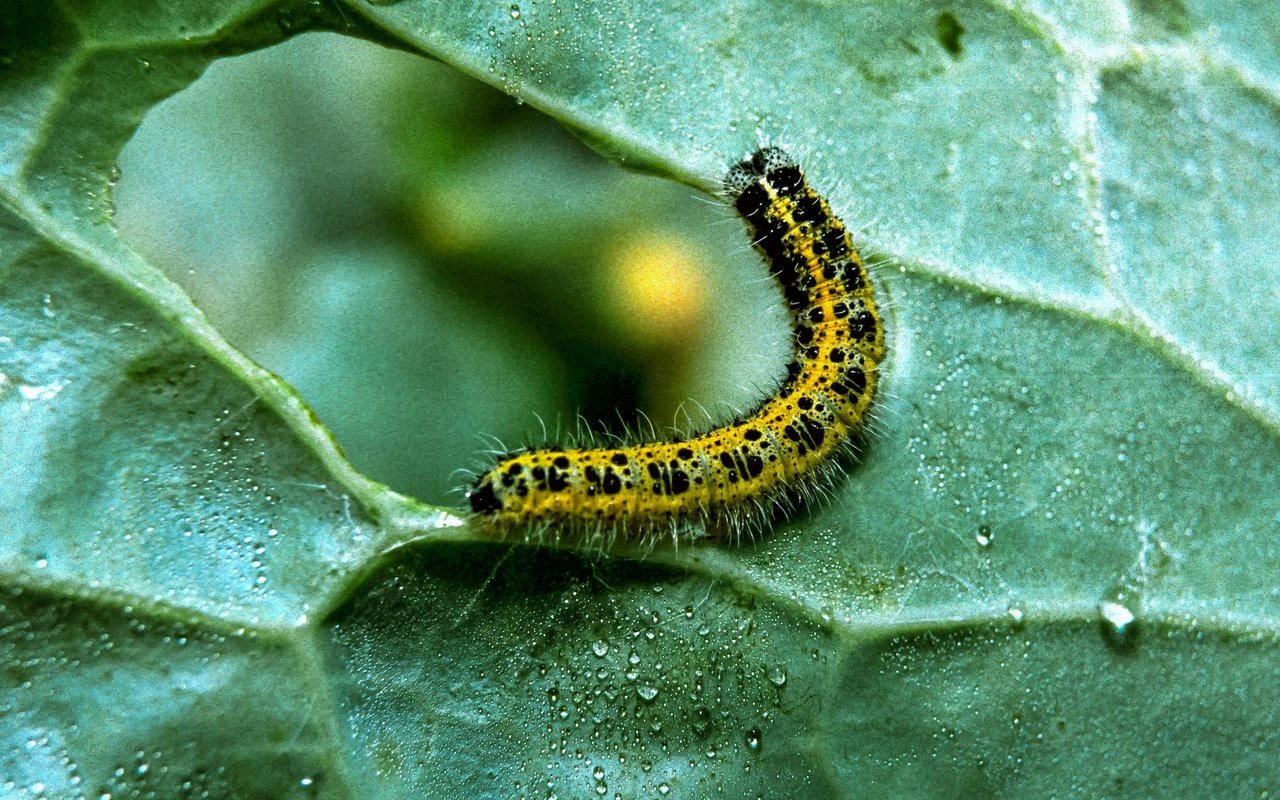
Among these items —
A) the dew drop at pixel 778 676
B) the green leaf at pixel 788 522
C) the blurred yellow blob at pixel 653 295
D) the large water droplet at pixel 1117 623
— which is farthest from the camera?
the blurred yellow blob at pixel 653 295

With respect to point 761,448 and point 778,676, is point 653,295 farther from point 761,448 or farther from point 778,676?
point 778,676

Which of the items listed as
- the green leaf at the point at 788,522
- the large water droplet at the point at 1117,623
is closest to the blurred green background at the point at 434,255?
the green leaf at the point at 788,522

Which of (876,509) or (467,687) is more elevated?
(876,509)

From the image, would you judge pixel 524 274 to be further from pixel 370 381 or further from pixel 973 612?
pixel 973 612

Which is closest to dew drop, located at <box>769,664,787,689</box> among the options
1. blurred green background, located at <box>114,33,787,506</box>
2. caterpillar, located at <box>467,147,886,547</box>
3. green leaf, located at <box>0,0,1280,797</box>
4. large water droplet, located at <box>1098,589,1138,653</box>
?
green leaf, located at <box>0,0,1280,797</box>

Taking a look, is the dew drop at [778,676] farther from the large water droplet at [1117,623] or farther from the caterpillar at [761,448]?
the large water droplet at [1117,623]

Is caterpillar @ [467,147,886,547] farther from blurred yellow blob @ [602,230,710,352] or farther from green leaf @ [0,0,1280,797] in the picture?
blurred yellow blob @ [602,230,710,352]

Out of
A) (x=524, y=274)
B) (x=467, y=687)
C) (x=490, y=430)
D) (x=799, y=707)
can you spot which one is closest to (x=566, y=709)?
(x=467, y=687)
